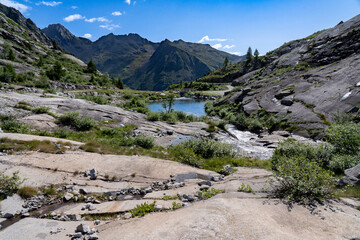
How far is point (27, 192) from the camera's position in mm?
6863

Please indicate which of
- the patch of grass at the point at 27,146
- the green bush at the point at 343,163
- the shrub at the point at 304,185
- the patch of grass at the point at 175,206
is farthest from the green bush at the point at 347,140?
the patch of grass at the point at 27,146

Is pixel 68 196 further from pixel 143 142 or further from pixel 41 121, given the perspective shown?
pixel 41 121

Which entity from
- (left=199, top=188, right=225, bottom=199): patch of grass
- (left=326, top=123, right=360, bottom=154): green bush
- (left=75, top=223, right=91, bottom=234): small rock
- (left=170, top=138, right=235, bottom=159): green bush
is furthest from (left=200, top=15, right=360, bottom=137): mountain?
(left=75, top=223, right=91, bottom=234): small rock

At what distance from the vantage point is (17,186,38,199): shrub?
6.80 m

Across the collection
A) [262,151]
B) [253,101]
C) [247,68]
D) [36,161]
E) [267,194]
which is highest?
[247,68]

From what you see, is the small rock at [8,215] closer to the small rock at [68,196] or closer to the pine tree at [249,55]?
the small rock at [68,196]

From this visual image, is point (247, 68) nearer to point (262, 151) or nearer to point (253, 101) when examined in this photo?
point (253, 101)

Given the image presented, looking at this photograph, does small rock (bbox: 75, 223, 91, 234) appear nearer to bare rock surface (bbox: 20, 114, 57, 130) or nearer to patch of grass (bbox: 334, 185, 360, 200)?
patch of grass (bbox: 334, 185, 360, 200)

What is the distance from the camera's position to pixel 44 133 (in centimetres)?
1488

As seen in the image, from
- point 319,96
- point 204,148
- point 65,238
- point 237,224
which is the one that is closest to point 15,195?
point 65,238

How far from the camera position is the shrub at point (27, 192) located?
22.3 ft

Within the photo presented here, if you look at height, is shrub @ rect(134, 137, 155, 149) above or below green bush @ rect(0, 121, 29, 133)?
below

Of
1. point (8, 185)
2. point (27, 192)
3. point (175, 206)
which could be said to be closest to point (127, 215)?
point (175, 206)

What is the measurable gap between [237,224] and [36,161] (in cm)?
1082
